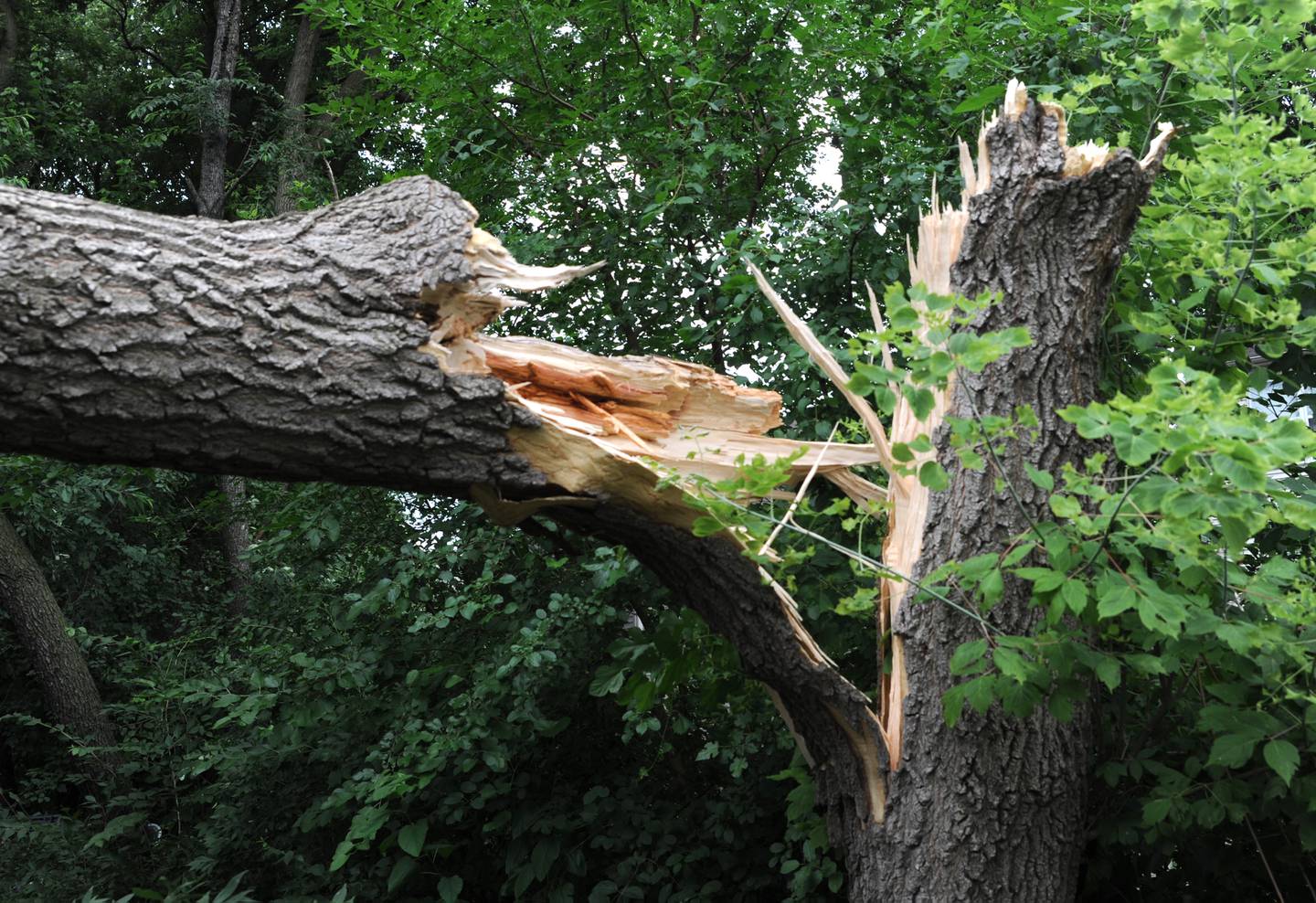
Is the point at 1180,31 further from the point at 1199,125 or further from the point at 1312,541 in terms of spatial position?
the point at 1312,541

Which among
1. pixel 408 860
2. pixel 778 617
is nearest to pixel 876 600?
pixel 778 617

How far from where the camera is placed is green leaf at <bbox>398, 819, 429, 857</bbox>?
3523 millimetres

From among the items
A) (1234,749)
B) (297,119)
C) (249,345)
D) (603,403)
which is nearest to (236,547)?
(297,119)

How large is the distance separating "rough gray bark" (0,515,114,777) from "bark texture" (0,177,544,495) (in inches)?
223

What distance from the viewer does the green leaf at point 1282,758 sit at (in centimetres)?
213

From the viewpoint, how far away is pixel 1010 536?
259 cm

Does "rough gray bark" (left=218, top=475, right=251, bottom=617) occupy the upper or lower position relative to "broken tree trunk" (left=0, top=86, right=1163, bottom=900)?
lower

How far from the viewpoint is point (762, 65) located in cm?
390

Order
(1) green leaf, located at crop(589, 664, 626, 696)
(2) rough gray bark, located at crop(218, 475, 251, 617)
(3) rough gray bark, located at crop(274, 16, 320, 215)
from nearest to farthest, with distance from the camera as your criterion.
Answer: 1. (1) green leaf, located at crop(589, 664, 626, 696)
2. (2) rough gray bark, located at crop(218, 475, 251, 617)
3. (3) rough gray bark, located at crop(274, 16, 320, 215)

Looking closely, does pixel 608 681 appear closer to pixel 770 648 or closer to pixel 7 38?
pixel 770 648

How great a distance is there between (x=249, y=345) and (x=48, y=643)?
593cm

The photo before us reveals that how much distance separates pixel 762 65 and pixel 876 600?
1.98 meters

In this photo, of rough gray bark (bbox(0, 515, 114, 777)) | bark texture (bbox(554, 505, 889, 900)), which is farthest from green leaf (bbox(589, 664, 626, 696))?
rough gray bark (bbox(0, 515, 114, 777))

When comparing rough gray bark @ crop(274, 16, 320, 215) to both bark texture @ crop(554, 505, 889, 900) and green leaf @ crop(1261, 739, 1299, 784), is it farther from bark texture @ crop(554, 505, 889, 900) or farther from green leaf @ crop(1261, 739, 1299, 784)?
green leaf @ crop(1261, 739, 1299, 784)
